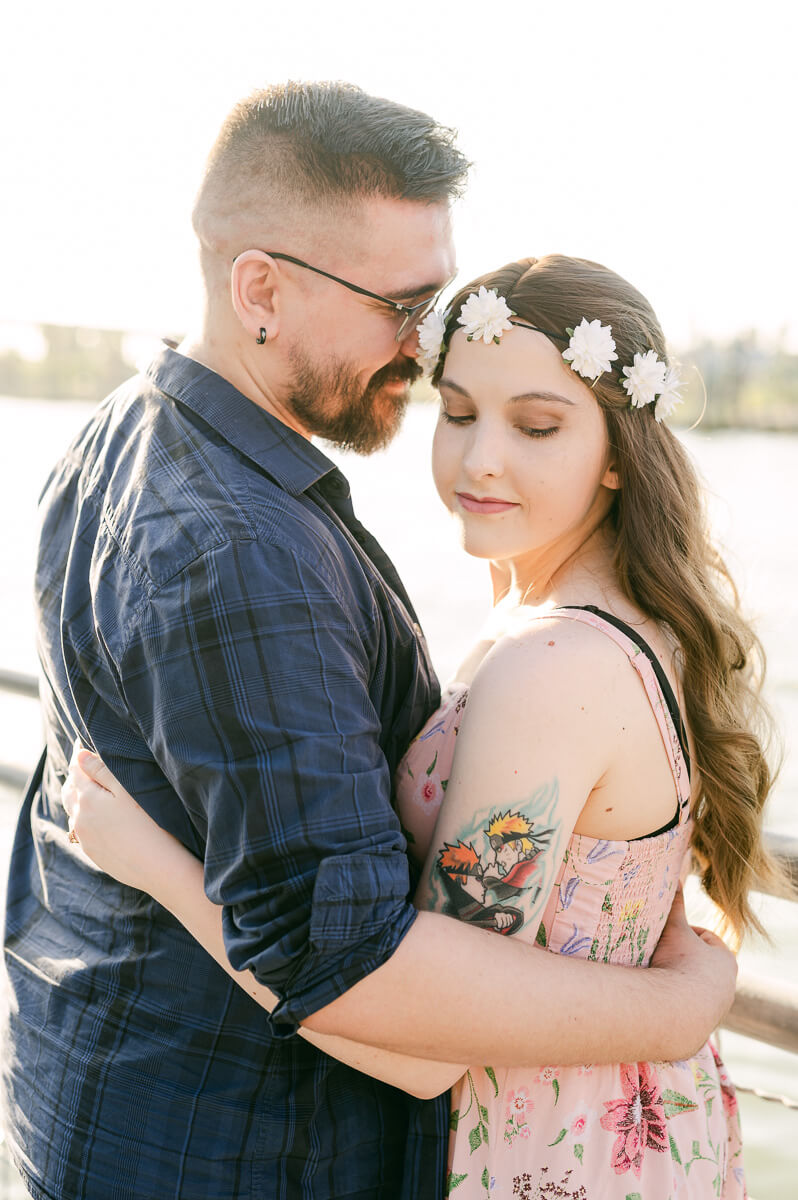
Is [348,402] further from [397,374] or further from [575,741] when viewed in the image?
[575,741]

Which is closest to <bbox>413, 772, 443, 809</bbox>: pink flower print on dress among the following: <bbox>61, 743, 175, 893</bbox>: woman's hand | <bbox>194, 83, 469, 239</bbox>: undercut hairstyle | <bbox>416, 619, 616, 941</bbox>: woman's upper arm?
<bbox>416, 619, 616, 941</bbox>: woman's upper arm

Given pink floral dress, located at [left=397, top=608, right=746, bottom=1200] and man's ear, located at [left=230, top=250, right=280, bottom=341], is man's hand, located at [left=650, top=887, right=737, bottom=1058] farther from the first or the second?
man's ear, located at [left=230, top=250, right=280, bottom=341]

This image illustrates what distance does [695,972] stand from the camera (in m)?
1.59

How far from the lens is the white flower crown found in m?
1.65

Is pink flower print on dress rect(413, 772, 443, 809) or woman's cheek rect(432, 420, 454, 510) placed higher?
woman's cheek rect(432, 420, 454, 510)

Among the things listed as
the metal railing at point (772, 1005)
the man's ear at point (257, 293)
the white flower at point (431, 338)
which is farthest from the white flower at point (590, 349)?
the metal railing at point (772, 1005)

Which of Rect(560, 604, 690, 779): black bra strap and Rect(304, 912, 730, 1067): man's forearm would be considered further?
Rect(560, 604, 690, 779): black bra strap

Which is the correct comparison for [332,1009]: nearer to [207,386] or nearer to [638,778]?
[638,778]

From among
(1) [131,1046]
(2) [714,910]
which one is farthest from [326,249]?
(2) [714,910]

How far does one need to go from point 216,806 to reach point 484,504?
2.41ft

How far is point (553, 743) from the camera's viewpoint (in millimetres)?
1401

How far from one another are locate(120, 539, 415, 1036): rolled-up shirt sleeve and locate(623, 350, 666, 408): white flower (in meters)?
0.69

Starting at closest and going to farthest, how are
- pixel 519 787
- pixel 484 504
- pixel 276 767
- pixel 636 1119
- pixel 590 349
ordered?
pixel 276 767 → pixel 519 787 → pixel 636 1119 → pixel 590 349 → pixel 484 504

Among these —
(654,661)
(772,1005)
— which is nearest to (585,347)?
(654,661)
